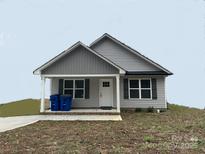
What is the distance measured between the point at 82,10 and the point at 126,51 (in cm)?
889

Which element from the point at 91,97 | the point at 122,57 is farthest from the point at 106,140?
the point at 122,57

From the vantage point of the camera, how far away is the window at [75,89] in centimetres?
1470

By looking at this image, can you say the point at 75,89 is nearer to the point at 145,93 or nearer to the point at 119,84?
the point at 119,84

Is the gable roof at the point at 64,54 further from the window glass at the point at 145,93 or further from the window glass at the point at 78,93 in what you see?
the window glass at the point at 145,93

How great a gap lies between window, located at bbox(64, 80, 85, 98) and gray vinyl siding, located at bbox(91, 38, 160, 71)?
3322 mm

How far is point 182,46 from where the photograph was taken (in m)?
21.6

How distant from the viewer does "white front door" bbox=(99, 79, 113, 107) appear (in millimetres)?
14820

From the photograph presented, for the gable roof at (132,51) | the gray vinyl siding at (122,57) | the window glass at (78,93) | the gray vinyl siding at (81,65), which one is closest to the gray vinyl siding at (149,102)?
the gable roof at (132,51)

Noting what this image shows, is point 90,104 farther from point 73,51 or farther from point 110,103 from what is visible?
point 73,51

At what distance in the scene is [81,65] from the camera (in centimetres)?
1238

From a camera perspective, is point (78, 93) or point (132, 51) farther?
point (132, 51)

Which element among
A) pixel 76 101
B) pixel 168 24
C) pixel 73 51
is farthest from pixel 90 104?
pixel 168 24

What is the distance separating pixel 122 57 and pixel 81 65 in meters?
4.79

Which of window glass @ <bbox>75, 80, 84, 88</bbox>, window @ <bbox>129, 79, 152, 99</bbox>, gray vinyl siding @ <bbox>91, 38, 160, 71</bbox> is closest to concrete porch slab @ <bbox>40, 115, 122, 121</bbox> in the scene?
window glass @ <bbox>75, 80, 84, 88</bbox>
